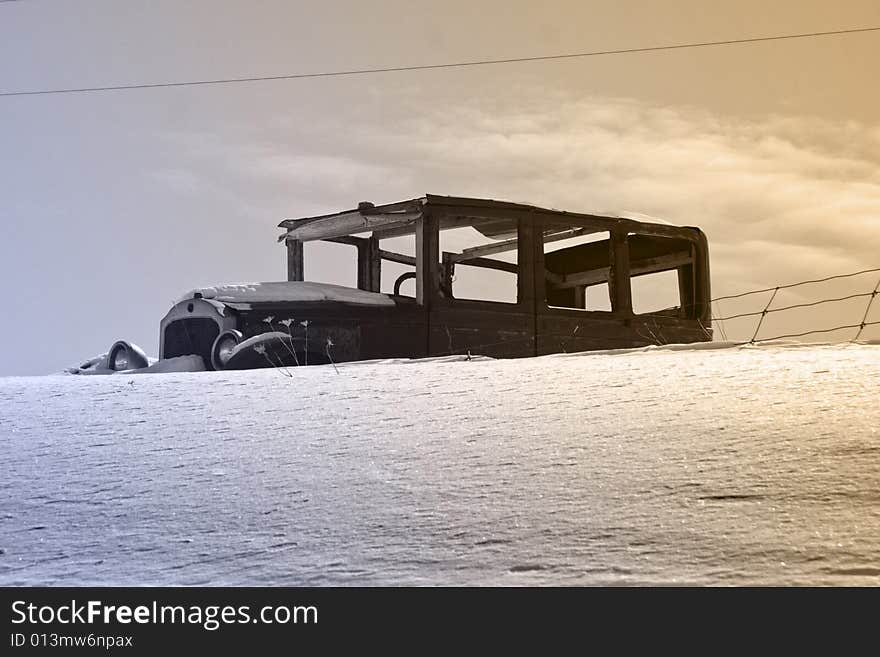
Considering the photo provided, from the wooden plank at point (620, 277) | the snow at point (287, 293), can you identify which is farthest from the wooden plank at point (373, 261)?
the wooden plank at point (620, 277)

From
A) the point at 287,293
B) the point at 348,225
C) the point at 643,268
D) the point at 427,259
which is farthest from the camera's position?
the point at 643,268

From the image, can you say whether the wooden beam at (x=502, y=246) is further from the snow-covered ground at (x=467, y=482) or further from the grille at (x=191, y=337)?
the snow-covered ground at (x=467, y=482)

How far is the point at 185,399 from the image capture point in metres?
5.83

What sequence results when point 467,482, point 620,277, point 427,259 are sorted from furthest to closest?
point 620,277 → point 427,259 → point 467,482

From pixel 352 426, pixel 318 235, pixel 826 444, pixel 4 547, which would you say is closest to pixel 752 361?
pixel 826 444

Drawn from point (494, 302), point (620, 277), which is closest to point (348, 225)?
point (494, 302)

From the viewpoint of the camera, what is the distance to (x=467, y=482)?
3479mm

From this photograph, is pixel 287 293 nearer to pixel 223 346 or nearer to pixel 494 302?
pixel 223 346

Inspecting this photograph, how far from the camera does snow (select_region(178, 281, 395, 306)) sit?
838cm

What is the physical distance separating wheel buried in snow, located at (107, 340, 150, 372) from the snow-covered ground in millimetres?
3592

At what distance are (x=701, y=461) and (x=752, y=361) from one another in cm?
274

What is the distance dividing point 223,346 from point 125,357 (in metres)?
1.93

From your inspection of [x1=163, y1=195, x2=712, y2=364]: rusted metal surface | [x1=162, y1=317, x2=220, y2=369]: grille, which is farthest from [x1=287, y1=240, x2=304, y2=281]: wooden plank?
[x1=162, y1=317, x2=220, y2=369]: grille

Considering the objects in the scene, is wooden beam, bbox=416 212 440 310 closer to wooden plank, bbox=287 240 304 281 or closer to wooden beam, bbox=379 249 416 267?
wooden beam, bbox=379 249 416 267
